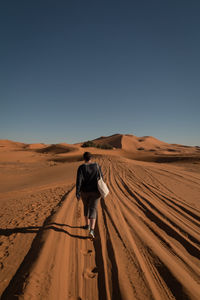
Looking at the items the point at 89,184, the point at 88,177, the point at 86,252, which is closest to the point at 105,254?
the point at 86,252

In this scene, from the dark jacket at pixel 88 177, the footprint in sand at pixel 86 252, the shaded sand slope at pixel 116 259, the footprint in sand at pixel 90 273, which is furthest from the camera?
the dark jacket at pixel 88 177

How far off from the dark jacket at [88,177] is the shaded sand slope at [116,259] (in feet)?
3.36

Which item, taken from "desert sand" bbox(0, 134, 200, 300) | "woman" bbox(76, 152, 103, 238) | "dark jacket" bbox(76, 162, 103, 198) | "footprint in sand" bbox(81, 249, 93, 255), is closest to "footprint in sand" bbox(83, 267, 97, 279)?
"desert sand" bbox(0, 134, 200, 300)

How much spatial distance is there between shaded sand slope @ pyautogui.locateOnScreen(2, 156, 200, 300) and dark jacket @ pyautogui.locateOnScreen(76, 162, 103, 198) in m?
1.02

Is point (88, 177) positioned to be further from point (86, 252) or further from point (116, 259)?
point (116, 259)

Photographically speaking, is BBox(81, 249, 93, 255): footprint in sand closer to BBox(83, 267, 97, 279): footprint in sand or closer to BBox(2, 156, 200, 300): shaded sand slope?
BBox(2, 156, 200, 300): shaded sand slope

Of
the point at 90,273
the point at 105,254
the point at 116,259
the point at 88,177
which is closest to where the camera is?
the point at 90,273

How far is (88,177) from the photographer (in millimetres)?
3021

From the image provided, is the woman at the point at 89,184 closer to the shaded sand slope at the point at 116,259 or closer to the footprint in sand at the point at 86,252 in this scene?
the footprint in sand at the point at 86,252

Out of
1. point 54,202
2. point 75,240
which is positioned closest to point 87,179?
point 75,240

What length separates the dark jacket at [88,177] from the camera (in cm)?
302

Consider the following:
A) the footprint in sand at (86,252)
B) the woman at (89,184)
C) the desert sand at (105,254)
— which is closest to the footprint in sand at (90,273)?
the desert sand at (105,254)

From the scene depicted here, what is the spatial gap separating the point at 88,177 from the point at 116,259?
1403 mm

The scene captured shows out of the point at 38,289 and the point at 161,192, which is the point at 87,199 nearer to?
the point at 38,289
